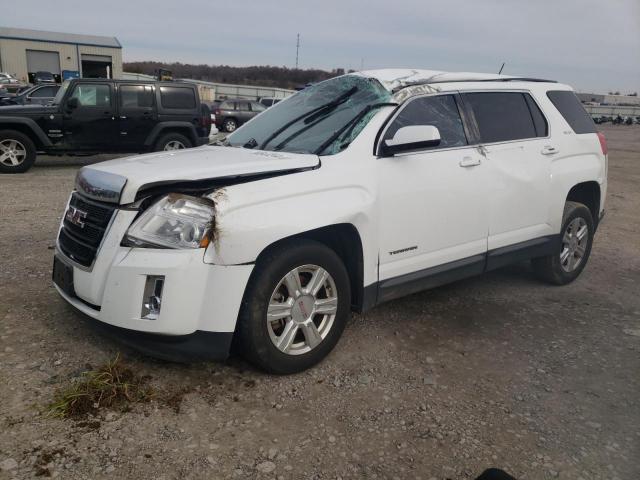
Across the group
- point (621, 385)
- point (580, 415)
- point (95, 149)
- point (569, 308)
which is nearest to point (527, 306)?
point (569, 308)

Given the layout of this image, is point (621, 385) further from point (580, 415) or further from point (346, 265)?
point (346, 265)

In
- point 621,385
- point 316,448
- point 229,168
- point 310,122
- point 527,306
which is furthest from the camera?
point 527,306

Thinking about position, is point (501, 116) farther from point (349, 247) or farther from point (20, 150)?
point (20, 150)

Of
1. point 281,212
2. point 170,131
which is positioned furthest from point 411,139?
point 170,131

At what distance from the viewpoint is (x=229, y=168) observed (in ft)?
9.82

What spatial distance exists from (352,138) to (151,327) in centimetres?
167

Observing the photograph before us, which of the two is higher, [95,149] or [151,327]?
[151,327]

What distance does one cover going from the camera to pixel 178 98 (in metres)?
11.8

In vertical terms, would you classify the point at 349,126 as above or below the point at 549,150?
above

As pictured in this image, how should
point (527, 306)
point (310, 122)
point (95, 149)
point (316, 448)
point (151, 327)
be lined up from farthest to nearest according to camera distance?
point (95, 149)
point (527, 306)
point (310, 122)
point (151, 327)
point (316, 448)

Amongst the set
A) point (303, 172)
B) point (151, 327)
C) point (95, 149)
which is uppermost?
point (303, 172)

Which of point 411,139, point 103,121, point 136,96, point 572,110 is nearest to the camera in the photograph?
point 411,139

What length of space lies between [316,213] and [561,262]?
296 cm

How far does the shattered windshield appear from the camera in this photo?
3551mm
